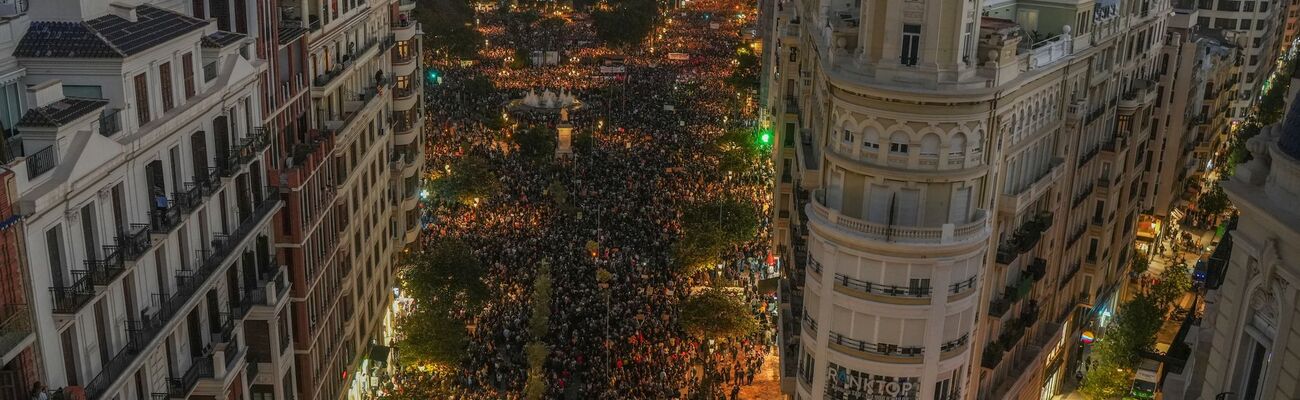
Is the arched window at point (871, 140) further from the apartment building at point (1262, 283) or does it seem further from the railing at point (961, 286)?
the apartment building at point (1262, 283)

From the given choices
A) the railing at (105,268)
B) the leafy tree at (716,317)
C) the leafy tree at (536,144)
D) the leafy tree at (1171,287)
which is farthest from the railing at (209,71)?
the leafy tree at (536,144)

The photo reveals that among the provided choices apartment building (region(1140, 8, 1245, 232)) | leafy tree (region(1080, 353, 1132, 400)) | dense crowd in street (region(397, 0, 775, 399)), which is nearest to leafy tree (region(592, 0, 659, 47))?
dense crowd in street (region(397, 0, 775, 399))

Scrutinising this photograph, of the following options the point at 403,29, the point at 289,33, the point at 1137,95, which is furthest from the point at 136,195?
the point at 1137,95

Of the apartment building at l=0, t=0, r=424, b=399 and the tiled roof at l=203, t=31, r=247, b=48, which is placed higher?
the tiled roof at l=203, t=31, r=247, b=48

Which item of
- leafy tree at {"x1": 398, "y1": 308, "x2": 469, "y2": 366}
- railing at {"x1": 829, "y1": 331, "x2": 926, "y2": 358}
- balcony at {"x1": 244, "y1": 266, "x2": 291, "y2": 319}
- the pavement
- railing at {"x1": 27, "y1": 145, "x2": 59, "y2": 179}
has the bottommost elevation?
the pavement

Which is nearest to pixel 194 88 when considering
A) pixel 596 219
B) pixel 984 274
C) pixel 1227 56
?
pixel 984 274

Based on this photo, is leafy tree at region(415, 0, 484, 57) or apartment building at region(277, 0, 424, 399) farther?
leafy tree at region(415, 0, 484, 57)

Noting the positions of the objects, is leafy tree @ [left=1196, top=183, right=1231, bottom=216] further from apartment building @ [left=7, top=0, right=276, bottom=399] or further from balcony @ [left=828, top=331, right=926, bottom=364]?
apartment building @ [left=7, top=0, right=276, bottom=399]
